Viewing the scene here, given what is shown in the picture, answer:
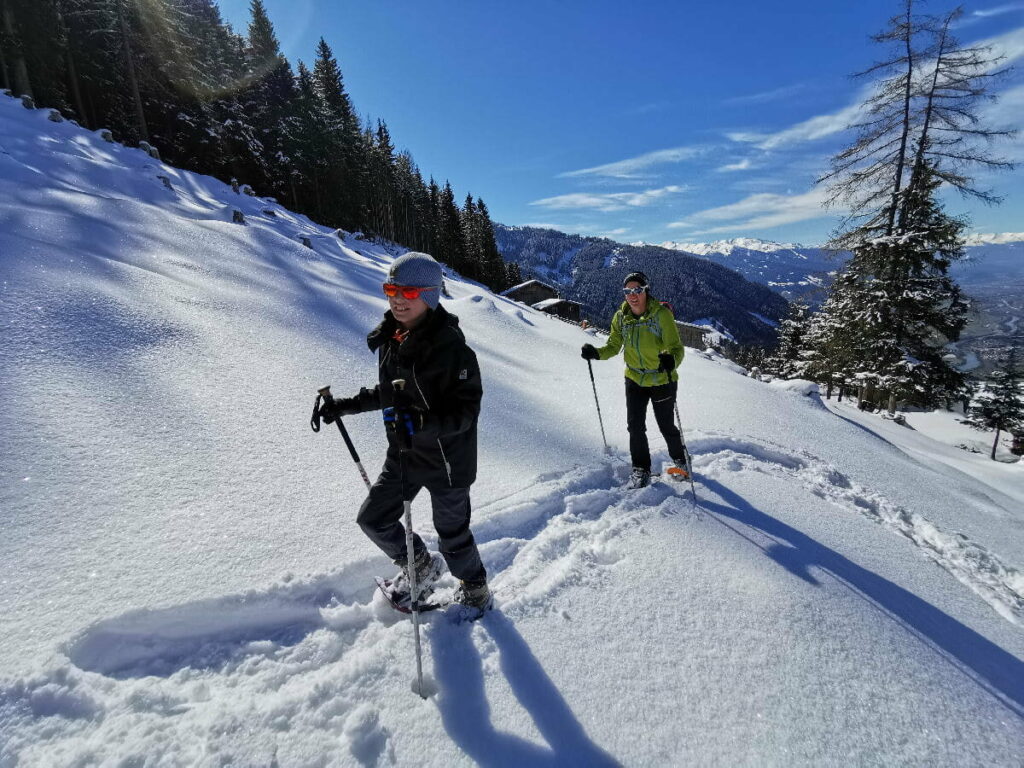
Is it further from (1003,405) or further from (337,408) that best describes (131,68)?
(1003,405)

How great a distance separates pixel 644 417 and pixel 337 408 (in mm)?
3129

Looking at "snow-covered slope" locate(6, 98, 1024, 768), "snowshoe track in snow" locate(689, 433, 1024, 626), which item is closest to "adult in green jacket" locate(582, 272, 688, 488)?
"snow-covered slope" locate(6, 98, 1024, 768)

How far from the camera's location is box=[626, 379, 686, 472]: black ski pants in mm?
4492

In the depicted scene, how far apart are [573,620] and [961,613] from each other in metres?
2.87

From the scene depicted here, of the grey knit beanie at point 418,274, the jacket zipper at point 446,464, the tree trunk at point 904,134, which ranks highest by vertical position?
the tree trunk at point 904,134

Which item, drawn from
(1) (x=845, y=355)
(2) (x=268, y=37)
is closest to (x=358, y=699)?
(1) (x=845, y=355)

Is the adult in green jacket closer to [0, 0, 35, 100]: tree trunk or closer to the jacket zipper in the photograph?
the jacket zipper

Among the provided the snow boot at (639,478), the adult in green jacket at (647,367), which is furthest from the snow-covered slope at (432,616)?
the adult in green jacket at (647,367)

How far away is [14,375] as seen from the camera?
369 cm

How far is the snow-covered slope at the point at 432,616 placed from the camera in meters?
2.00

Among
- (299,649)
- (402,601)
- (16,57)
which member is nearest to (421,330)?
(402,601)

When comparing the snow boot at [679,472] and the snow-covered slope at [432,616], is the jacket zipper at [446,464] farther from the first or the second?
the snow boot at [679,472]

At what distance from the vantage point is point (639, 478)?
14.8ft

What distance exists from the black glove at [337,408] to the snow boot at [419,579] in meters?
1.05
